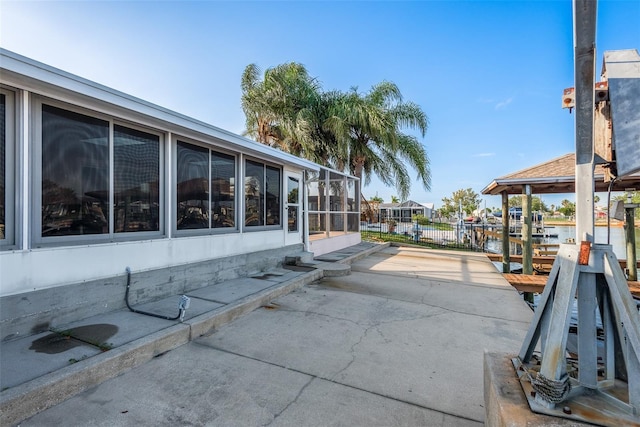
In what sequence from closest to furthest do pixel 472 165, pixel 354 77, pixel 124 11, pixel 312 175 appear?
pixel 124 11
pixel 312 175
pixel 354 77
pixel 472 165

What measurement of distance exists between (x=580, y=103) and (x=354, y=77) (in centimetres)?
1585

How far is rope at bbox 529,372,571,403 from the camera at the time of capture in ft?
4.86

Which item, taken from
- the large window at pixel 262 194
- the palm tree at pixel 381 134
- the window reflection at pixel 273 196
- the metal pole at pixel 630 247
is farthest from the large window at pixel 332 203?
the metal pole at pixel 630 247

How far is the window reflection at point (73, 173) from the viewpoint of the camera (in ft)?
11.7

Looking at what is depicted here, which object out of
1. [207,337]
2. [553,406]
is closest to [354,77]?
[207,337]

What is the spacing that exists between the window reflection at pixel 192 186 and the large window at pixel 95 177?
1.40 ft

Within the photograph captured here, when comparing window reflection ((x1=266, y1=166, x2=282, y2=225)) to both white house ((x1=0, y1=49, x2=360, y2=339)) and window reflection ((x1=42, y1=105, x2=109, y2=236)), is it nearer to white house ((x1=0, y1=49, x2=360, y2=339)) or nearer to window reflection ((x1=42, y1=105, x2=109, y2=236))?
white house ((x1=0, y1=49, x2=360, y2=339))

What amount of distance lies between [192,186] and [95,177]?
1.63 meters

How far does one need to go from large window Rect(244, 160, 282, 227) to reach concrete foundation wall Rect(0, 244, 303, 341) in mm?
1387

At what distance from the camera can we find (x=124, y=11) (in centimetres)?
643

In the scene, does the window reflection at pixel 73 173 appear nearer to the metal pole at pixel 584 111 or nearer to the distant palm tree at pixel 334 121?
the metal pole at pixel 584 111

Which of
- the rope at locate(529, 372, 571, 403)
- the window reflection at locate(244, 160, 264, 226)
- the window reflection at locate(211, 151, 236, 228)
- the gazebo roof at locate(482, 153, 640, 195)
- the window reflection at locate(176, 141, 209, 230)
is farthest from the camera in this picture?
the gazebo roof at locate(482, 153, 640, 195)

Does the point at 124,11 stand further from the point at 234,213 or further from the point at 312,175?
the point at 312,175

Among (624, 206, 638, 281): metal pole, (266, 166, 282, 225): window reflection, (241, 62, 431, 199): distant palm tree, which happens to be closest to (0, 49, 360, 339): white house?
(266, 166, 282, 225): window reflection
